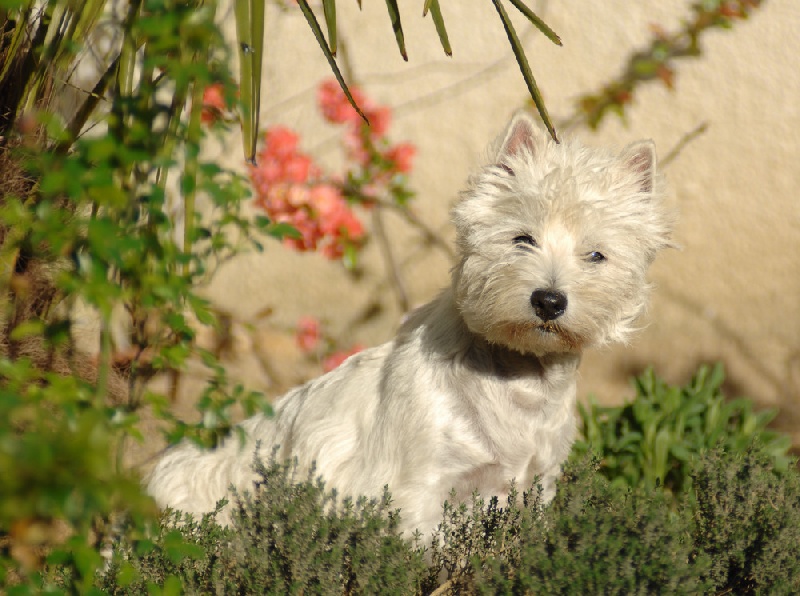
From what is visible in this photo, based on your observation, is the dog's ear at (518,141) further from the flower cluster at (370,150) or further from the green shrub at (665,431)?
the flower cluster at (370,150)

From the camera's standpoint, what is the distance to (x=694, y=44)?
548cm

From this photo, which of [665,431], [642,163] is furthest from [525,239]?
[665,431]

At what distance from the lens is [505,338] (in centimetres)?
301

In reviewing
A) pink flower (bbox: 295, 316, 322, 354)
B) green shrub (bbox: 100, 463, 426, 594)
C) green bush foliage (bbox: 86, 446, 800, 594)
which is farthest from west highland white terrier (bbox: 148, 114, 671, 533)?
pink flower (bbox: 295, 316, 322, 354)

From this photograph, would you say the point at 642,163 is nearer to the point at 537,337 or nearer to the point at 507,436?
the point at 537,337

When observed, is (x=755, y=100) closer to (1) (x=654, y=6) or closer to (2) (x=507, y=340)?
(1) (x=654, y=6)

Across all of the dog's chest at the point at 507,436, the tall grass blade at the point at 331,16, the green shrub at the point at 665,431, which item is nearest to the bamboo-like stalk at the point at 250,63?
the tall grass blade at the point at 331,16

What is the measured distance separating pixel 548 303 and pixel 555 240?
12.6 inches

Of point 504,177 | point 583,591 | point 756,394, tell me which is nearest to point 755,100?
point 756,394

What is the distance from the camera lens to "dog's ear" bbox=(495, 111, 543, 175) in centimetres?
322

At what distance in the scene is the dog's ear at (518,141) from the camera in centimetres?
322

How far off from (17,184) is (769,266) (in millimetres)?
4397

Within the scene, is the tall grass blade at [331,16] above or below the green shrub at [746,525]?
above

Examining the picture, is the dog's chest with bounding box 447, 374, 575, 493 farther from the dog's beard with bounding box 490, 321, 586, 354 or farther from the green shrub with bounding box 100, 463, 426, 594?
the green shrub with bounding box 100, 463, 426, 594
